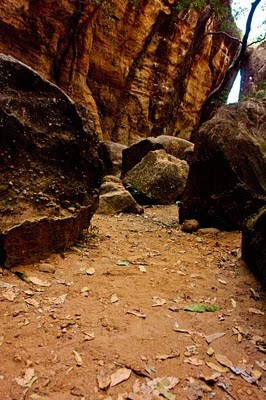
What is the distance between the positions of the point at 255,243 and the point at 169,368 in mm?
1723

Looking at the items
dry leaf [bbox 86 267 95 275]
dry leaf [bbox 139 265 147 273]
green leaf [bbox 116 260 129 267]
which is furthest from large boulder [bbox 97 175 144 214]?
dry leaf [bbox 86 267 95 275]

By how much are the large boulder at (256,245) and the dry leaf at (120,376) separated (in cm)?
169

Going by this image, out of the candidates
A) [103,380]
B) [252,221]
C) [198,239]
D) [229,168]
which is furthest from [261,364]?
[229,168]

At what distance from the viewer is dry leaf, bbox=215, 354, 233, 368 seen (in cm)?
162

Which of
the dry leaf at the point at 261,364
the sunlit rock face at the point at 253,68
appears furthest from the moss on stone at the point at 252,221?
the sunlit rock face at the point at 253,68

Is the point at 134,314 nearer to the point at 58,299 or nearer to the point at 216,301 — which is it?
the point at 58,299

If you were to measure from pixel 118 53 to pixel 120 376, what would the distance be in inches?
615

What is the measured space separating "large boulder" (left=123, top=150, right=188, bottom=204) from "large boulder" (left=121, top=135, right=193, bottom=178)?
1.42 m

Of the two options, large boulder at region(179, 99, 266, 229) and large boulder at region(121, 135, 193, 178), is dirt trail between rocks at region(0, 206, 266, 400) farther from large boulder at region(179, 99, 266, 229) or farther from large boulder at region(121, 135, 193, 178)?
large boulder at region(121, 135, 193, 178)

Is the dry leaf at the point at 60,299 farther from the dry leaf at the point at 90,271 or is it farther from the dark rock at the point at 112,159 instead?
the dark rock at the point at 112,159

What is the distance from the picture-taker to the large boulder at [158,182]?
689cm

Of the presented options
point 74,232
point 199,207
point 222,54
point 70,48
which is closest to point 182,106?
point 222,54

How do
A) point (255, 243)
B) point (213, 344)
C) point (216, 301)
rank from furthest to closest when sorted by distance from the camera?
point (255, 243)
point (216, 301)
point (213, 344)

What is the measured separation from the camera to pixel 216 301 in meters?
2.38
